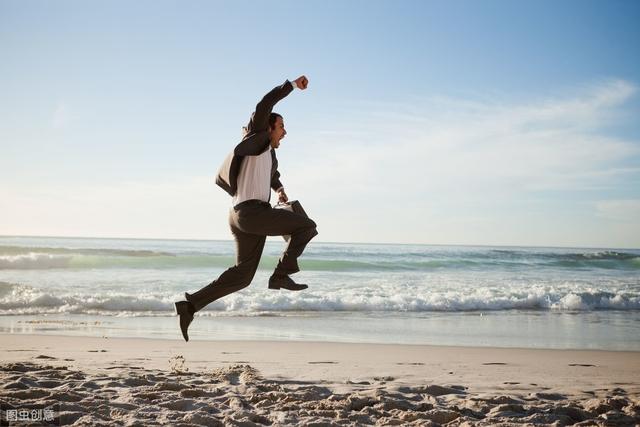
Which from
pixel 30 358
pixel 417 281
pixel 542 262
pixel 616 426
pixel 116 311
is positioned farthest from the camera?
pixel 542 262

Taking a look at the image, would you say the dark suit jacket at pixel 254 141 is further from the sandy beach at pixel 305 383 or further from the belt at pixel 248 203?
the sandy beach at pixel 305 383

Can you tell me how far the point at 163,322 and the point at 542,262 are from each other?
27.2 metres

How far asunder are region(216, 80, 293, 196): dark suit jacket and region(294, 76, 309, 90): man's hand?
0.07 metres

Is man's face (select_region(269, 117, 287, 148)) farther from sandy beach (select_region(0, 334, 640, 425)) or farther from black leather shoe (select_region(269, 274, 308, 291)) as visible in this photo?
sandy beach (select_region(0, 334, 640, 425))

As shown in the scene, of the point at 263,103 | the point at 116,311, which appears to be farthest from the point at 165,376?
the point at 116,311

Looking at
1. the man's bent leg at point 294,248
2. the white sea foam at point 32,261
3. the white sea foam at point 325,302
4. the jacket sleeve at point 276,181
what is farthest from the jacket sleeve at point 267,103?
the white sea foam at point 32,261

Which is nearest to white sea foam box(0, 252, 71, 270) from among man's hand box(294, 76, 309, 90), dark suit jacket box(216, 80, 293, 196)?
dark suit jacket box(216, 80, 293, 196)

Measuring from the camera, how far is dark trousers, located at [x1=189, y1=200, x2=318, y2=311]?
4797 mm

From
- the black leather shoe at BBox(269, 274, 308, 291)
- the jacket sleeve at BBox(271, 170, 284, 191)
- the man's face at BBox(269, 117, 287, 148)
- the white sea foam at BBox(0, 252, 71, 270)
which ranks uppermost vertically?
the man's face at BBox(269, 117, 287, 148)

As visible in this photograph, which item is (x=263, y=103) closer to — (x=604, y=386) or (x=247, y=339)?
(x=604, y=386)

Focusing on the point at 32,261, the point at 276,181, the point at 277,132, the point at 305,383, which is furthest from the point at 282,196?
the point at 32,261

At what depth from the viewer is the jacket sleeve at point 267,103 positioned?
454 cm

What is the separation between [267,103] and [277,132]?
0.35 metres

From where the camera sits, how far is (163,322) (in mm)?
10305
